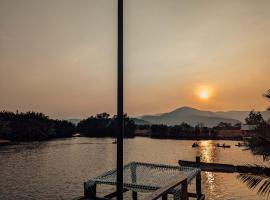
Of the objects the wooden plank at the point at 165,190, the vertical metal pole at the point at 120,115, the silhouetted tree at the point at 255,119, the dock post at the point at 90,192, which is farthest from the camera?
the dock post at the point at 90,192

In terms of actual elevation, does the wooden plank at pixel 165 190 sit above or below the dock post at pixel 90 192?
above

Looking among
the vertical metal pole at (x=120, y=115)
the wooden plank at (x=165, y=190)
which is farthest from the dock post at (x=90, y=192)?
the vertical metal pole at (x=120, y=115)

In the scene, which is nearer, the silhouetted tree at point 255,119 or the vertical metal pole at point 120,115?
the vertical metal pole at point 120,115

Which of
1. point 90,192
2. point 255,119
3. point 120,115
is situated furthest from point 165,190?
point 90,192

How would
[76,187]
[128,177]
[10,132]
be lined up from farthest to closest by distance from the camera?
[10,132] → [76,187] → [128,177]

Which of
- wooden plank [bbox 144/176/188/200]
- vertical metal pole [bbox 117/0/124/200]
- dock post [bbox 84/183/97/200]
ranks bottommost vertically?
dock post [bbox 84/183/97/200]

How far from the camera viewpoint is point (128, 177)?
16.0 m

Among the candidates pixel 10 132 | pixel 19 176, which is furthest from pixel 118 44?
pixel 10 132

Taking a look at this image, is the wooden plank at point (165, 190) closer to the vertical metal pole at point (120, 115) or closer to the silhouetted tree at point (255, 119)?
the vertical metal pole at point (120, 115)

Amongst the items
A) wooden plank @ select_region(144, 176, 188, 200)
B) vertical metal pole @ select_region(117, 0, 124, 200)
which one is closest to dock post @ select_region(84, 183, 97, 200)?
wooden plank @ select_region(144, 176, 188, 200)

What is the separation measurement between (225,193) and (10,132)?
16959 cm

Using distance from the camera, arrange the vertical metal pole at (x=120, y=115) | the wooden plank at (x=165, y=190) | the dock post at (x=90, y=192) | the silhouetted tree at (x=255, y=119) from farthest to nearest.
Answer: the dock post at (x=90, y=192), the silhouetted tree at (x=255, y=119), the vertical metal pole at (x=120, y=115), the wooden plank at (x=165, y=190)

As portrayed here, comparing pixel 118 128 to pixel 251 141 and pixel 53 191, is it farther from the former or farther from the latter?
pixel 53 191

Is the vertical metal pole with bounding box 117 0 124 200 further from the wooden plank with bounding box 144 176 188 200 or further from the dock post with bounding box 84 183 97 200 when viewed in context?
the dock post with bounding box 84 183 97 200
